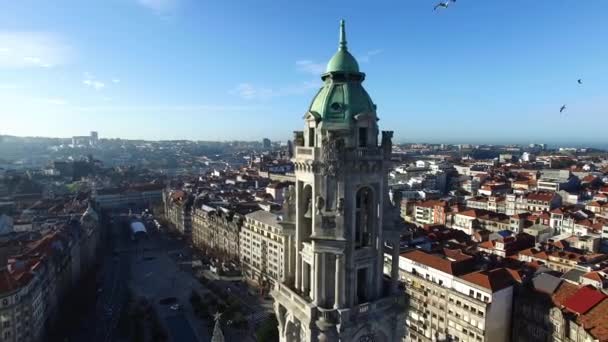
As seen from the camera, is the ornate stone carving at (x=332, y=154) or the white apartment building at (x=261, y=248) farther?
the white apartment building at (x=261, y=248)

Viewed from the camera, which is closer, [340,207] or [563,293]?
[340,207]

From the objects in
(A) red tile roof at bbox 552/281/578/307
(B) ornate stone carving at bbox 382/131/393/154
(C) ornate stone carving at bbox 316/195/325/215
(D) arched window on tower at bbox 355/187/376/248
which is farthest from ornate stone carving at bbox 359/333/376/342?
(A) red tile roof at bbox 552/281/578/307

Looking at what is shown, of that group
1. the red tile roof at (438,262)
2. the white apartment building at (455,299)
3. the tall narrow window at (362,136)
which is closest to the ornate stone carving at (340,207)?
the tall narrow window at (362,136)

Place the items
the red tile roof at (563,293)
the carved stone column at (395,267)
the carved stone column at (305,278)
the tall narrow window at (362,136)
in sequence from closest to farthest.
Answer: the tall narrow window at (362,136) < the carved stone column at (395,267) < the carved stone column at (305,278) < the red tile roof at (563,293)

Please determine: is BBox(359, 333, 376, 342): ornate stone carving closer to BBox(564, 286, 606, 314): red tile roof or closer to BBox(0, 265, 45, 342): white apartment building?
BBox(564, 286, 606, 314): red tile roof

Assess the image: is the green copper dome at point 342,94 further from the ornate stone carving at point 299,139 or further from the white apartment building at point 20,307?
the white apartment building at point 20,307

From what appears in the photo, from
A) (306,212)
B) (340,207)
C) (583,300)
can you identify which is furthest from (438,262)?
(340,207)

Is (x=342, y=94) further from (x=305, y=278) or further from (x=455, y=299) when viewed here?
(x=455, y=299)
